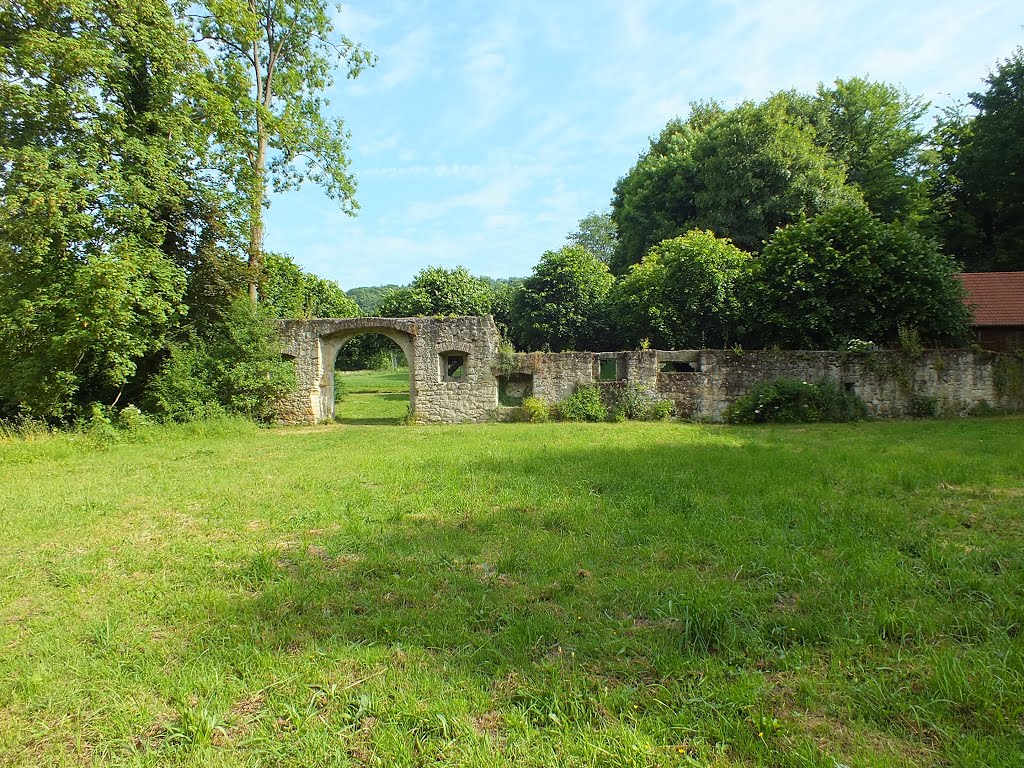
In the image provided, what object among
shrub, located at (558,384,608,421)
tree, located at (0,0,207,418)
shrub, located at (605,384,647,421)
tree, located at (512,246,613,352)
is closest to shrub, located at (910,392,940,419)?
shrub, located at (605,384,647,421)

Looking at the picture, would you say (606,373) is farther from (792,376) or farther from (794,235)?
(794,235)

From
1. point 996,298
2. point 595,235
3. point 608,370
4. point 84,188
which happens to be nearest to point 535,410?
point 608,370

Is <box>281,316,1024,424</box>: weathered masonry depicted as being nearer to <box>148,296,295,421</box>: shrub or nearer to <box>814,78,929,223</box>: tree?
<box>148,296,295,421</box>: shrub

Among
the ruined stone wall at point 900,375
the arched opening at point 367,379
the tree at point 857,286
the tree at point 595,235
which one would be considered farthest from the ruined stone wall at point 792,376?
the tree at point 595,235

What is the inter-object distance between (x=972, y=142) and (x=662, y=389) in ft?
70.7

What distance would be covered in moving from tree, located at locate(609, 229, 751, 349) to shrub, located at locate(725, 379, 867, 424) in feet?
14.1

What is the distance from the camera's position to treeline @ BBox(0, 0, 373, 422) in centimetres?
1112

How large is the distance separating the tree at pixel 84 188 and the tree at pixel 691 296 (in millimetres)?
14315

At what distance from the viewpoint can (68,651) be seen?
2.94m

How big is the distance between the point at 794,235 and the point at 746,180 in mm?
7468

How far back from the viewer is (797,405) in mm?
13383

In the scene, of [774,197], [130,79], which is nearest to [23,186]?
[130,79]

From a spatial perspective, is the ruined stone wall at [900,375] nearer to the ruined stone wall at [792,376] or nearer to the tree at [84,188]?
the ruined stone wall at [792,376]

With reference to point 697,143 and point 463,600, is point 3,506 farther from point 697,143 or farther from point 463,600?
point 697,143
